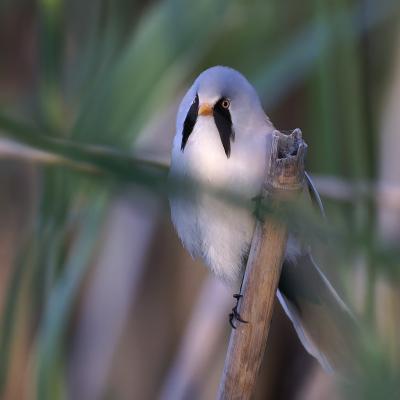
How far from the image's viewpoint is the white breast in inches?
30.7

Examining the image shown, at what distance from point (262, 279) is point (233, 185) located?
0.13 m

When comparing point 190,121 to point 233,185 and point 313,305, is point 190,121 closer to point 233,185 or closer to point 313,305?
point 233,185

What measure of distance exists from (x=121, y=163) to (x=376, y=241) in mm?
125

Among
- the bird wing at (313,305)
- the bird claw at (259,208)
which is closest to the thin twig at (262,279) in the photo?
the bird claw at (259,208)

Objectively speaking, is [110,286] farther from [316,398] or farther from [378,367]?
[378,367]

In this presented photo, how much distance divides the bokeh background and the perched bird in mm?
60

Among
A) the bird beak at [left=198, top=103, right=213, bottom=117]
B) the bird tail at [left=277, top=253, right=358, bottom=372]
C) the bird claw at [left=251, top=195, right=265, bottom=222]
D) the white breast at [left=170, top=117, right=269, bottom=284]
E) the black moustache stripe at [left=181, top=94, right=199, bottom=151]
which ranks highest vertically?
the black moustache stripe at [left=181, top=94, right=199, bottom=151]

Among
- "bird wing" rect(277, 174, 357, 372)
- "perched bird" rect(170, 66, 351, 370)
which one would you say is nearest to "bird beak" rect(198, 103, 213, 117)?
"perched bird" rect(170, 66, 351, 370)

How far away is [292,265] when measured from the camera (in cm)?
86

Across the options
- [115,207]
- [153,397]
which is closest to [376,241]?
[115,207]

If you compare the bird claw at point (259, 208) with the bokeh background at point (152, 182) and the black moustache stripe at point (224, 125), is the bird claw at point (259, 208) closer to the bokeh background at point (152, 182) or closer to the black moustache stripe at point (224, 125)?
the bokeh background at point (152, 182)

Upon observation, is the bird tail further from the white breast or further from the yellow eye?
the yellow eye

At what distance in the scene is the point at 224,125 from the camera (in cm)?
80

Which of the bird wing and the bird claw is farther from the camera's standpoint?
the bird wing
